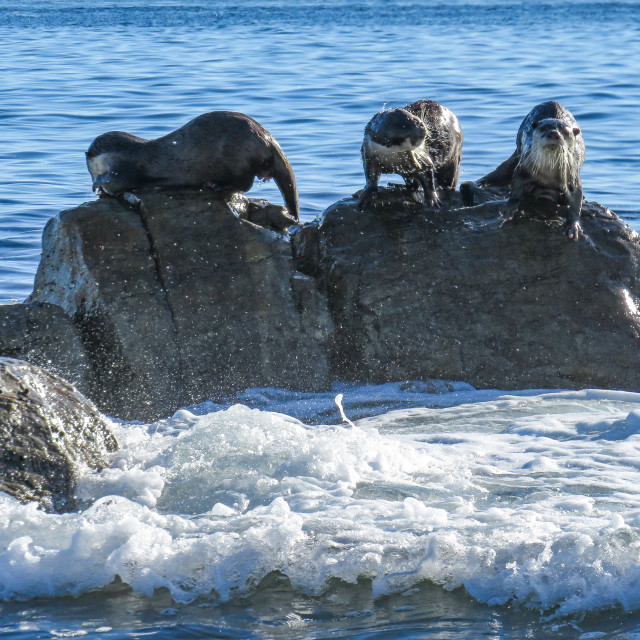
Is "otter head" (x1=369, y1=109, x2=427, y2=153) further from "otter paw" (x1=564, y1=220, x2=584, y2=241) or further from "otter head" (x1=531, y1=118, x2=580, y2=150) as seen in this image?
"otter paw" (x1=564, y1=220, x2=584, y2=241)

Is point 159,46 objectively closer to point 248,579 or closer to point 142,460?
point 142,460

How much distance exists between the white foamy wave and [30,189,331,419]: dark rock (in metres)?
0.38

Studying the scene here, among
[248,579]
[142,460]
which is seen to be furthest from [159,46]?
[248,579]

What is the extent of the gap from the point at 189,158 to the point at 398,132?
124 cm

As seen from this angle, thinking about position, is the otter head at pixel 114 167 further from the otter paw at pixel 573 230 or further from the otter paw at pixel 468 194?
the otter paw at pixel 573 230

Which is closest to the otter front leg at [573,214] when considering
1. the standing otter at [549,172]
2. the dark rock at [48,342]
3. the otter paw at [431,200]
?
the standing otter at [549,172]

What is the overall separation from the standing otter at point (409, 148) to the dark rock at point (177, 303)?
0.73 m

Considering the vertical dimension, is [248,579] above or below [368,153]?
below

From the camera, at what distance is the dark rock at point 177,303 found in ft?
18.9

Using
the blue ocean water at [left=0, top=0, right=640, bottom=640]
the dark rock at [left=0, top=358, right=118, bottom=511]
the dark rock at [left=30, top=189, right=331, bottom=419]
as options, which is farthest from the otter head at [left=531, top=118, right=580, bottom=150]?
the dark rock at [left=0, top=358, right=118, bottom=511]

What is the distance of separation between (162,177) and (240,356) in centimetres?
123

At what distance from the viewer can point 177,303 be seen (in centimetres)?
586

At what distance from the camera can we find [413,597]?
3582 mm

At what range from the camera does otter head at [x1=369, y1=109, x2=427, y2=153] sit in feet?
19.9
